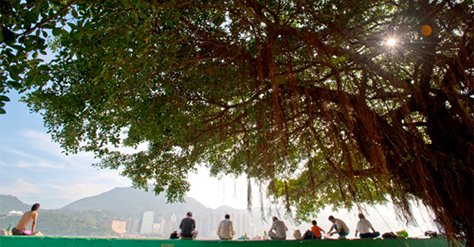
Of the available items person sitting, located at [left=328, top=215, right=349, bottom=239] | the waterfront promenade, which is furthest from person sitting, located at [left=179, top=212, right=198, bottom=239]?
person sitting, located at [left=328, top=215, right=349, bottom=239]

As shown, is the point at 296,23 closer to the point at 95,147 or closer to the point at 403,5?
the point at 403,5

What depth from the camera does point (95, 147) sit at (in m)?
2.96

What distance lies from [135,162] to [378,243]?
4.86 m

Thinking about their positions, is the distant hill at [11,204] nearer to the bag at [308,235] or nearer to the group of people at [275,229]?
the group of people at [275,229]

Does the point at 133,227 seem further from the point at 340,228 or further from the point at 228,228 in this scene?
the point at 340,228

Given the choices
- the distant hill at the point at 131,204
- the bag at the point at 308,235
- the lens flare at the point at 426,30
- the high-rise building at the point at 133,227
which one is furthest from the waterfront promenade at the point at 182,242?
the distant hill at the point at 131,204

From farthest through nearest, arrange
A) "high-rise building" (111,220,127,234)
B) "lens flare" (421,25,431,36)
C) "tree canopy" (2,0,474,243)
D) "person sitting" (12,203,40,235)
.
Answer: "high-rise building" (111,220,127,234)
"person sitting" (12,203,40,235)
"lens flare" (421,25,431,36)
"tree canopy" (2,0,474,243)

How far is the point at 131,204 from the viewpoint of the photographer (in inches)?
5586

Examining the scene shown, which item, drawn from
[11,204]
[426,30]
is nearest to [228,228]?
[426,30]

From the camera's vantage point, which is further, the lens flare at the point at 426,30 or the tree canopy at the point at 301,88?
the lens flare at the point at 426,30

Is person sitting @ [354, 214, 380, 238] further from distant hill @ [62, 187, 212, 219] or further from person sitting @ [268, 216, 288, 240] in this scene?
distant hill @ [62, 187, 212, 219]

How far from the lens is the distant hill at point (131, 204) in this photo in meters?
132

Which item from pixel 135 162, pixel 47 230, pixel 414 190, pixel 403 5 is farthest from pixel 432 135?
pixel 47 230

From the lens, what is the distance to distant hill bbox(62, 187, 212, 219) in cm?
13196
